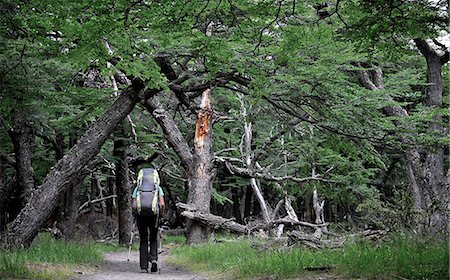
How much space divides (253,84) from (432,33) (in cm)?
399

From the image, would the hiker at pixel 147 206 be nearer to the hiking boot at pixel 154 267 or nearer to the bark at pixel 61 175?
the hiking boot at pixel 154 267

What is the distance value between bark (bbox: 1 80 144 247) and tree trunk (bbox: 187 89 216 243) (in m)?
3.85

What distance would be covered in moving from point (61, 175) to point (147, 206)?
102 inches

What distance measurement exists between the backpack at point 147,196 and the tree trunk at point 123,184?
6.81 meters

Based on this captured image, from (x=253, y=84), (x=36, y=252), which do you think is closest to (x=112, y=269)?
(x=36, y=252)

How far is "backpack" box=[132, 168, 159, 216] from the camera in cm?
764

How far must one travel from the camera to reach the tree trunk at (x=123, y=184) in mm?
14906

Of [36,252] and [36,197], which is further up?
[36,197]

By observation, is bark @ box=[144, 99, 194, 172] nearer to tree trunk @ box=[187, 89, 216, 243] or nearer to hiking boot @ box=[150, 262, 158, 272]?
tree trunk @ box=[187, 89, 216, 243]

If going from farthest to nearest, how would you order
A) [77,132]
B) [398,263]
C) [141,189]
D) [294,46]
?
[77,132] → [141,189] → [294,46] → [398,263]

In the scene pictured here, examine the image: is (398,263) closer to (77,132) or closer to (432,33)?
(432,33)

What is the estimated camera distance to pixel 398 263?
15.0 feet

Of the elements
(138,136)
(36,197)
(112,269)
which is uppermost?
(138,136)

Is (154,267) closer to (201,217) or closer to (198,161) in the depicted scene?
(201,217)
